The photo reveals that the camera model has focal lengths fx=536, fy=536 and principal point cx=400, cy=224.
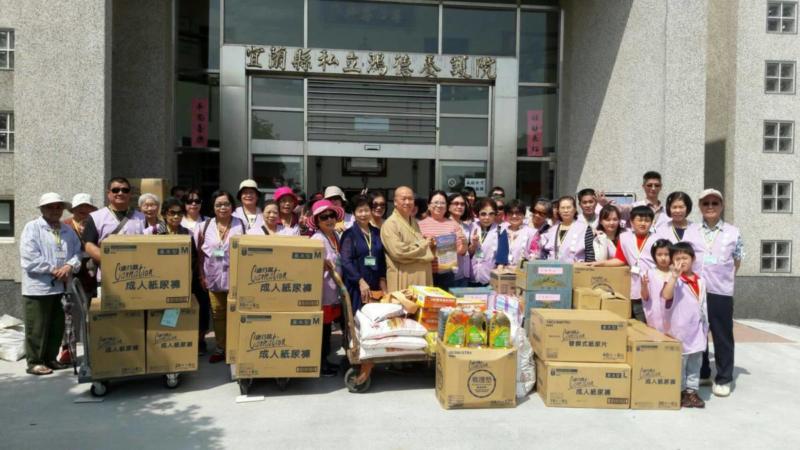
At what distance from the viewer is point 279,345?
14.5 ft

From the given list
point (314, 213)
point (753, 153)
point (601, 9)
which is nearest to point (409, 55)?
point (601, 9)

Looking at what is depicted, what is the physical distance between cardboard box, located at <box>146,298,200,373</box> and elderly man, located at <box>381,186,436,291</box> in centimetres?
177

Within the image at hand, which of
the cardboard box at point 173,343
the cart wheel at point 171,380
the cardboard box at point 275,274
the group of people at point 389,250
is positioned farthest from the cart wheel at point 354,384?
the cart wheel at point 171,380

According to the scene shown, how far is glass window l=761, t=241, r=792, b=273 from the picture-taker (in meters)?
9.78

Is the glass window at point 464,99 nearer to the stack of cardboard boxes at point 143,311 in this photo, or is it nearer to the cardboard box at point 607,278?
the cardboard box at point 607,278

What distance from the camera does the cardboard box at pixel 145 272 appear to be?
14.0 feet

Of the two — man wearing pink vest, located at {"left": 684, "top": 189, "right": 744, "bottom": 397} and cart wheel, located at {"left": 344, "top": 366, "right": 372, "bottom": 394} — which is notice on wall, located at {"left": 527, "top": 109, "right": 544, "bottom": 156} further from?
cart wheel, located at {"left": 344, "top": 366, "right": 372, "bottom": 394}

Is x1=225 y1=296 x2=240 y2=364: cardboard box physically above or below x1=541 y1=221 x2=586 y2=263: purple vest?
below

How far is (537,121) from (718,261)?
6.22 meters

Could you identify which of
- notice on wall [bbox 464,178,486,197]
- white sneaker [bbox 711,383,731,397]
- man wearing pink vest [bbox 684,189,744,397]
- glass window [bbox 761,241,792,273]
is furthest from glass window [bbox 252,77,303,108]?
glass window [bbox 761,241,792,273]

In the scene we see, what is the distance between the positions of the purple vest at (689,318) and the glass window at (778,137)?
6.87m

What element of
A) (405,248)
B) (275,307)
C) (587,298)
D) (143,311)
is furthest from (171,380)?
(587,298)

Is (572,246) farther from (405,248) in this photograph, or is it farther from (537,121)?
(537,121)

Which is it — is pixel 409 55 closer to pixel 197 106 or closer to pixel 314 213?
pixel 197 106
